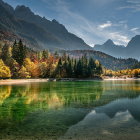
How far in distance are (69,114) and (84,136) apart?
8846 millimetres

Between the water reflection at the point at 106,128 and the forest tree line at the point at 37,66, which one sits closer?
the water reflection at the point at 106,128

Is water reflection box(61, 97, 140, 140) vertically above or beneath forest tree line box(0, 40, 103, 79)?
beneath

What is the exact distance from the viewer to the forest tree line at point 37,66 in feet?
400

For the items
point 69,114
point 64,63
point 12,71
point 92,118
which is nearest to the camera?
point 92,118

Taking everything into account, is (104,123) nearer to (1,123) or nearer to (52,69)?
(1,123)

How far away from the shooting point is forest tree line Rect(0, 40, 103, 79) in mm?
121875

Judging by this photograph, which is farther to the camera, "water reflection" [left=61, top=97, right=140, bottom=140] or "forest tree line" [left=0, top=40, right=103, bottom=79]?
"forest tree line" [left=0, top=40, right=103, bottom=79]

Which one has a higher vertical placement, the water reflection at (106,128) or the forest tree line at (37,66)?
the forest tree line at (37,66)

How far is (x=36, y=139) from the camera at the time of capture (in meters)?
15.2

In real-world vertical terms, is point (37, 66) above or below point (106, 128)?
above

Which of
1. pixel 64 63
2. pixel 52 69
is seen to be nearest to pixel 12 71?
pixel 52 69

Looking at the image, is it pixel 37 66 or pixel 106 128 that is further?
pixel 37 66

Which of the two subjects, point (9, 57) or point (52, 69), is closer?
point (9, 57)

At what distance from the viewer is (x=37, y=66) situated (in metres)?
143
